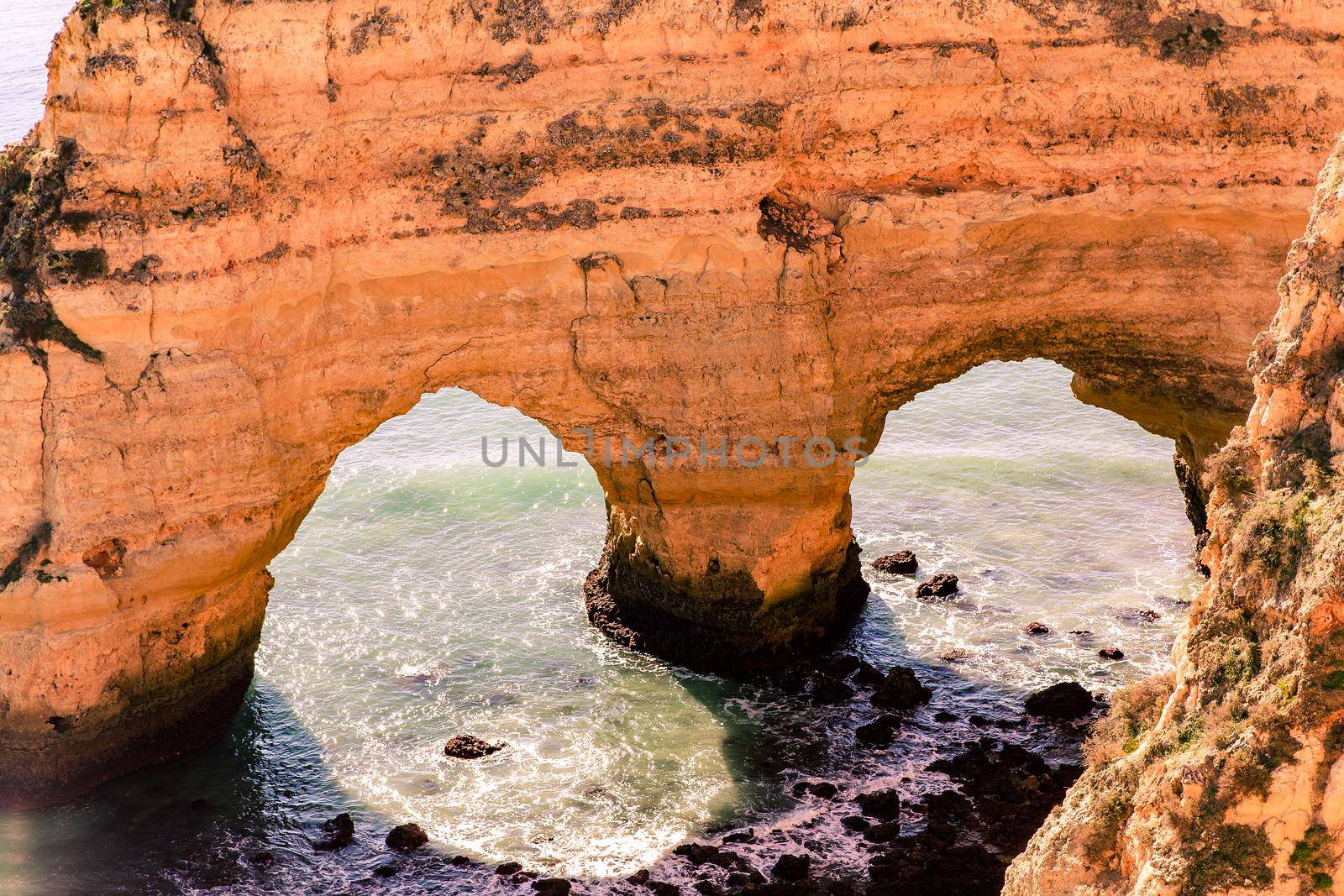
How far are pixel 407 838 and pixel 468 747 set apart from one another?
5.73 feet

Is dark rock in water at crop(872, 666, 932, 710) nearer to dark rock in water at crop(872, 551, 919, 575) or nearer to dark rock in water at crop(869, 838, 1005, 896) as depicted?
dark rock in water at crop(869, 838, 1005, 896)

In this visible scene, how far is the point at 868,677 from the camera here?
56.6ft

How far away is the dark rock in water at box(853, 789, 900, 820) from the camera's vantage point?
14578 mm

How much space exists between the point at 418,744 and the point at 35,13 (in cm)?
2871

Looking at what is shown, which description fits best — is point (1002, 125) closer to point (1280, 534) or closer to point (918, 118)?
point (918, 118)

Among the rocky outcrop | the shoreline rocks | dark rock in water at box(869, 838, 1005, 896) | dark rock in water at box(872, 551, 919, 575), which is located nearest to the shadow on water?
the shoreline rocks

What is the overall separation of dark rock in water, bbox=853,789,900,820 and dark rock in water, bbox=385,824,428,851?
14.9ft

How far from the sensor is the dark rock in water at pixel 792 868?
44.9ft

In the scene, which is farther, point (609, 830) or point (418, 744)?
point (418, 744)

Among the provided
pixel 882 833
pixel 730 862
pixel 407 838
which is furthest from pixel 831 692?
pixel 407 838

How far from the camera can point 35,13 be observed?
37000mm

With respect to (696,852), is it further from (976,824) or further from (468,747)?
(468,747)

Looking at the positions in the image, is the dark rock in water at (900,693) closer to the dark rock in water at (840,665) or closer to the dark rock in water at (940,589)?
the dark rock in water at (840,665)

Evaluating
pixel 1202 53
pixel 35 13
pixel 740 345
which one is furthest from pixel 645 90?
pixel 35 13
